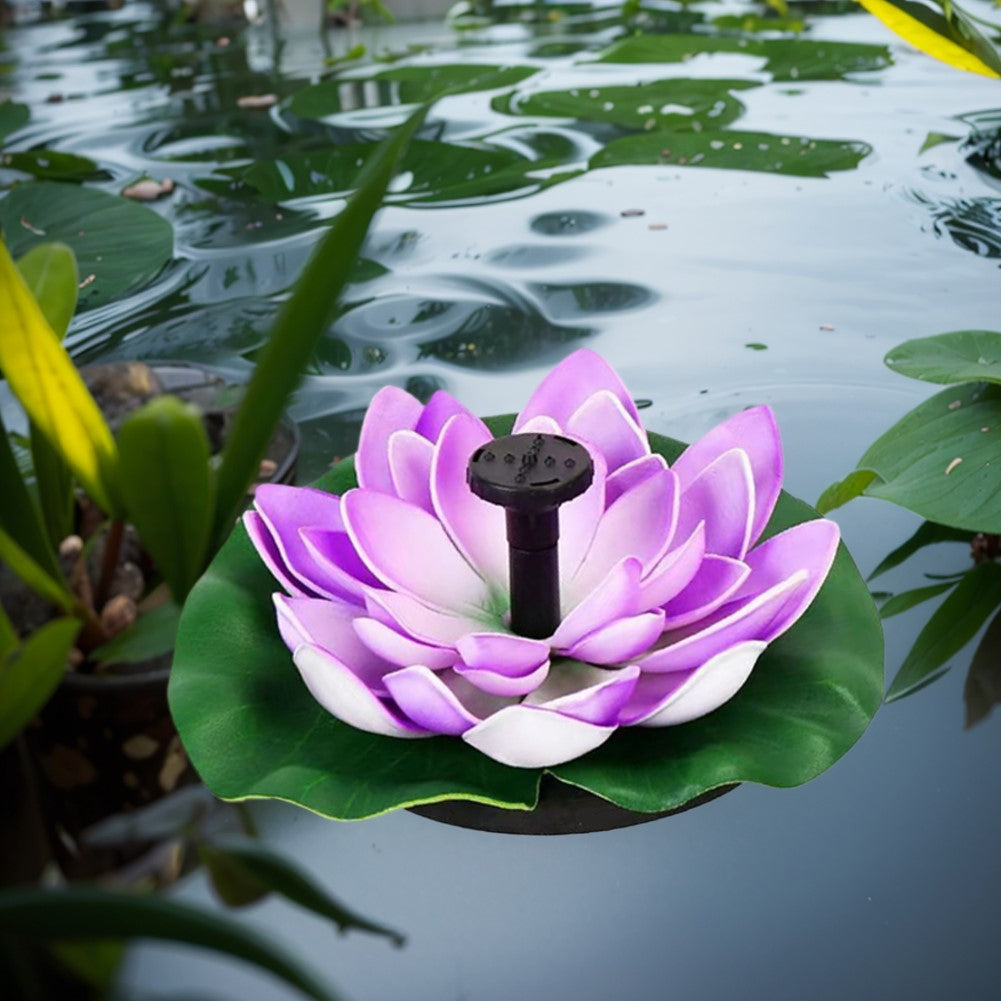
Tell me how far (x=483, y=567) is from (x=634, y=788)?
0.12 meters

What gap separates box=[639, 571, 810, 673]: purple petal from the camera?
0.39 m

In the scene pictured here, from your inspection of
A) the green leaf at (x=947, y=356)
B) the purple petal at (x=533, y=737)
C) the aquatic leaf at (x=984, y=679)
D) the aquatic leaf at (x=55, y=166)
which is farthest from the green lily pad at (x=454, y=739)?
the aquatic leaf at (x=55, y=166)

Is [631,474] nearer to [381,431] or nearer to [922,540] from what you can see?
[381,431]

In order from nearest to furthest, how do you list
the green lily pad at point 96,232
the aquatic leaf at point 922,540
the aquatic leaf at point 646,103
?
the aquatic leaf at point 922,540
the green lily pad at point 96,232
the aquatic leaf at point 646,103

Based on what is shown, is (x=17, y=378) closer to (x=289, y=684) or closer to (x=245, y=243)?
(x=289, y=684)

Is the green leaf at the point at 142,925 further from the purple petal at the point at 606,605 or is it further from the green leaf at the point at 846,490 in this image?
the green leaf at the point at 846,490

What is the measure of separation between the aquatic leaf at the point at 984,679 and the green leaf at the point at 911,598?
4 cm

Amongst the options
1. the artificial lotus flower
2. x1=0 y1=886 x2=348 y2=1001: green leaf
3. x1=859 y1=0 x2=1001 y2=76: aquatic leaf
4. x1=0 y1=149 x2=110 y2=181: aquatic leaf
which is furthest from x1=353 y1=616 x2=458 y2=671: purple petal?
x1=0 y1=149 x2=110 y2=181: aquatic leaf

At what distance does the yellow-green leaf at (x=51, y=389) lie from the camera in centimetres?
38

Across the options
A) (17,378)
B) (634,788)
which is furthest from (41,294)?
(634,788)

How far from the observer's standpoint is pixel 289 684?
1.42 feet

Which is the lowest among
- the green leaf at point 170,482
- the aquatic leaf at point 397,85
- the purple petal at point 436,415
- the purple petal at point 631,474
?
the aquatic leaf at point 397,85

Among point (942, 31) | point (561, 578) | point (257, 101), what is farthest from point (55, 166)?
point (561, 578)

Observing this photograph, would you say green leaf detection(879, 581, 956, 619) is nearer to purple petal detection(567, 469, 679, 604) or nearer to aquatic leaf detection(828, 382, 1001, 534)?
aquatic leaf detection(828, 382, 1001, 534)
